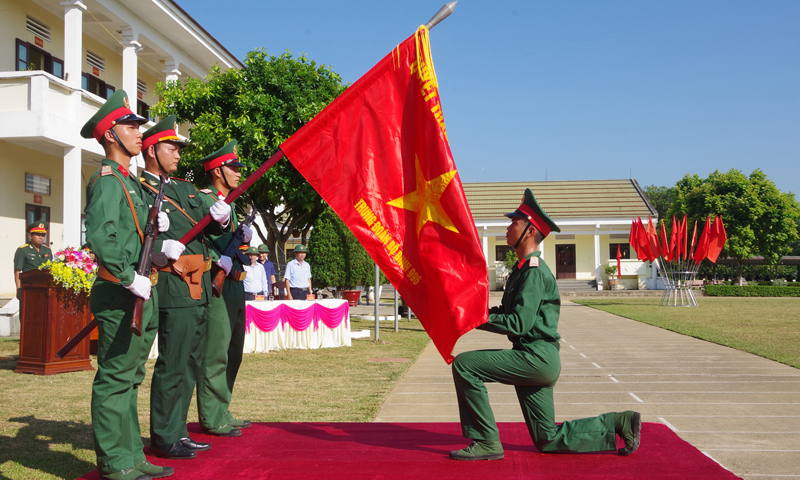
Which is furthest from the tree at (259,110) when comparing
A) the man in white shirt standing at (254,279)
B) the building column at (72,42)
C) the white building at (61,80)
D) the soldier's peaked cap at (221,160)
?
the soldier's peaked cap at (221,160)

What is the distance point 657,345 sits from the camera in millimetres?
13242

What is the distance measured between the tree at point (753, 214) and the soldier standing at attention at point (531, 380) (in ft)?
145

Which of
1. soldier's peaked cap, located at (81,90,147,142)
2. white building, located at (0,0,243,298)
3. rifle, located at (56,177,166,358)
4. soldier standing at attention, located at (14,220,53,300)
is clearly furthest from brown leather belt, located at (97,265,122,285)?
white building, located at (0,0,243,298)

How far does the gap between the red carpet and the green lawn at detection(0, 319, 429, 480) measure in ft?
3.78

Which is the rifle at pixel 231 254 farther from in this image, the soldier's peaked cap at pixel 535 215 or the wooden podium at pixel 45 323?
the wooden podium at pixel 45 323

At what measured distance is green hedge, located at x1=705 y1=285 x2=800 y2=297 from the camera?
36.4 metres

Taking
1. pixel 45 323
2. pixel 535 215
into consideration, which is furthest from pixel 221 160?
pixel 45 323

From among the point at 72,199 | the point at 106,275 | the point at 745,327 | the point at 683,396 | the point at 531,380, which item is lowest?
the point at 745,327

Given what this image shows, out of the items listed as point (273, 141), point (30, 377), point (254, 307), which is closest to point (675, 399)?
point (254, 307)

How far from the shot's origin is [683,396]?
7707 mm

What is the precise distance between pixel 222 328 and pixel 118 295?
3.92 ft

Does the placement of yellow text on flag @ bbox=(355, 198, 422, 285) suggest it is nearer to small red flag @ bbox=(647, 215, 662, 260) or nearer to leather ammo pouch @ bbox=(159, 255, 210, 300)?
leather ammo pouch @ bbox=(159, 255, 210, 300)

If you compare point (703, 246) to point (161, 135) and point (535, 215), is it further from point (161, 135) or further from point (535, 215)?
point (161, 135)

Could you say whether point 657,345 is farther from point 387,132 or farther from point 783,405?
point 387,132
